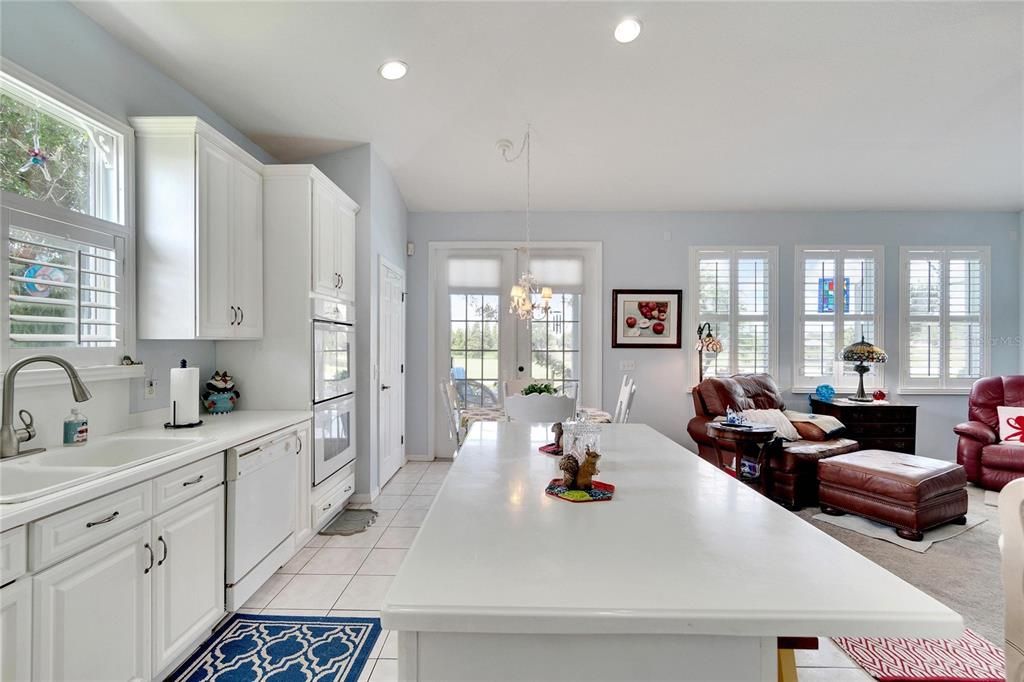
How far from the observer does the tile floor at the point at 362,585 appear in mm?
1925

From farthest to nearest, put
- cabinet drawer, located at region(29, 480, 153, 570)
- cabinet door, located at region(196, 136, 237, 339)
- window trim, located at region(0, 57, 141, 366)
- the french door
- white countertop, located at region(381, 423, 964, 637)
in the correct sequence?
the french door → cabinet door, located at region(196, 136, 237, 339) → window trim, located at region(0, 57, 141, 366) → cabinet drawer, located at region(29, 480, 153, 570) → white countertop, located at region(381, 423, 964, 637)

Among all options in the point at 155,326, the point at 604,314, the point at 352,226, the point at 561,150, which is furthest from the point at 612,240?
the point at 155,326

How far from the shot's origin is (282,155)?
380 centimetres

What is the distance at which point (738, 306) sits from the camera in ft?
16.9

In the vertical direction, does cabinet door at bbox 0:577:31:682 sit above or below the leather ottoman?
above

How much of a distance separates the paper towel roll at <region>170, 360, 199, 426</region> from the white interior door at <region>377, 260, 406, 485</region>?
1.73m

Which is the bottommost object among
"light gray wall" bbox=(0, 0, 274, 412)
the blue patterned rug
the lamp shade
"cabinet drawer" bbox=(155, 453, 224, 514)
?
the blue patterned rug

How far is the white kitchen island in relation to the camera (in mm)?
745

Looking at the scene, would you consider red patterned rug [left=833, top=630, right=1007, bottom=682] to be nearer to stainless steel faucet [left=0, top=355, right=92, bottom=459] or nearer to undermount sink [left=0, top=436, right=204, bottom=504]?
undermount sink [left=0, top=436, right=204, bottom=504]

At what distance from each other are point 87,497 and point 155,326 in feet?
4.14

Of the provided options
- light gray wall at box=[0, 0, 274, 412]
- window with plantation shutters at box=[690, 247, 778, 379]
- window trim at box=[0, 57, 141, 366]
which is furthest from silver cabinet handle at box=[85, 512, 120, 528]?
window with plantation shutters at box=[690, 247, 778, 379]

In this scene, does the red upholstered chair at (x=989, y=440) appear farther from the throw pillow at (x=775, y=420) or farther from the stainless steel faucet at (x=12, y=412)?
the stainless steel faucet at (x=12, y=412)

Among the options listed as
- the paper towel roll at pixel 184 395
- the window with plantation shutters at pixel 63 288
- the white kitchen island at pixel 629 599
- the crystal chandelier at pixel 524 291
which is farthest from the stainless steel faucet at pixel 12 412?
the crystal chandelier at pixel 524 291

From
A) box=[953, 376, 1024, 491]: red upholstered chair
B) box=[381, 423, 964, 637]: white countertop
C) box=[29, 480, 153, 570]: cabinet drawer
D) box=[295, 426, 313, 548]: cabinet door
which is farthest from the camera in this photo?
box=[953, 376, 1024, 491]: red upholstered chair
